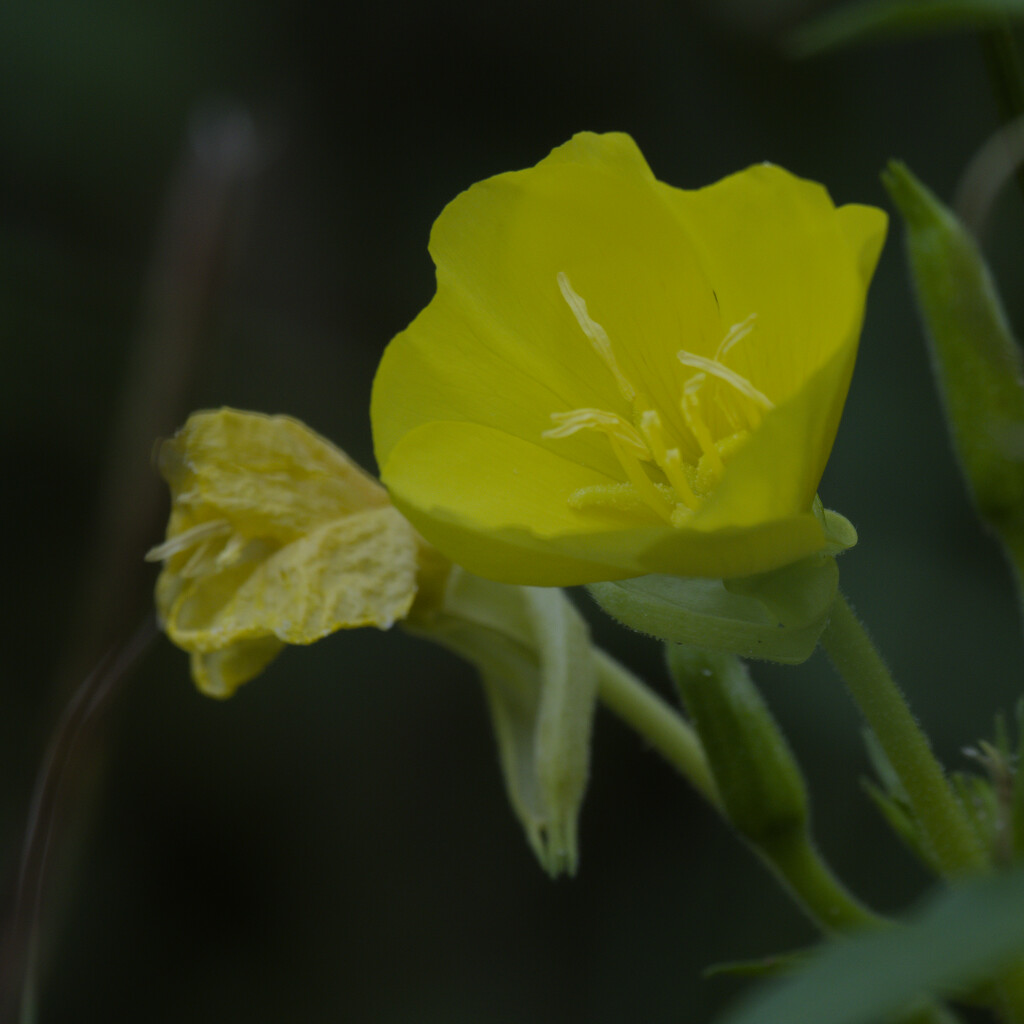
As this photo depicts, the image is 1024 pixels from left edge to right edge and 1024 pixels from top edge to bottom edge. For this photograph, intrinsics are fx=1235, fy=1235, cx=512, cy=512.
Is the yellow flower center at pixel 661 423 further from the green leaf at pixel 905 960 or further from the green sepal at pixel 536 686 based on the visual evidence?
the green leaf at pixel 905 960

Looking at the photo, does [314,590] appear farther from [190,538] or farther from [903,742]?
[903,742]

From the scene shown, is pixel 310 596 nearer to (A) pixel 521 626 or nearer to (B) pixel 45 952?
(A) pixel 521 626

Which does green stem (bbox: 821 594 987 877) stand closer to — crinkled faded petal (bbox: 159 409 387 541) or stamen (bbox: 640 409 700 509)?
stamen (bbox: 640 409 700 509)

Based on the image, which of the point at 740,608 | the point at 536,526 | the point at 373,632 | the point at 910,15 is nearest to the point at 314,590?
the point at 536,526

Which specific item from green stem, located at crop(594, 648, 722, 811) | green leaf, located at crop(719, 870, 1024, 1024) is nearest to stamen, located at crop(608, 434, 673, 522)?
green stem, located at crop(594, 648, 722, 811)

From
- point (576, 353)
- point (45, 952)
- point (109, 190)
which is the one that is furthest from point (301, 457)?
point (109, 190)

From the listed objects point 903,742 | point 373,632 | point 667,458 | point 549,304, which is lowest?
point 903,742
